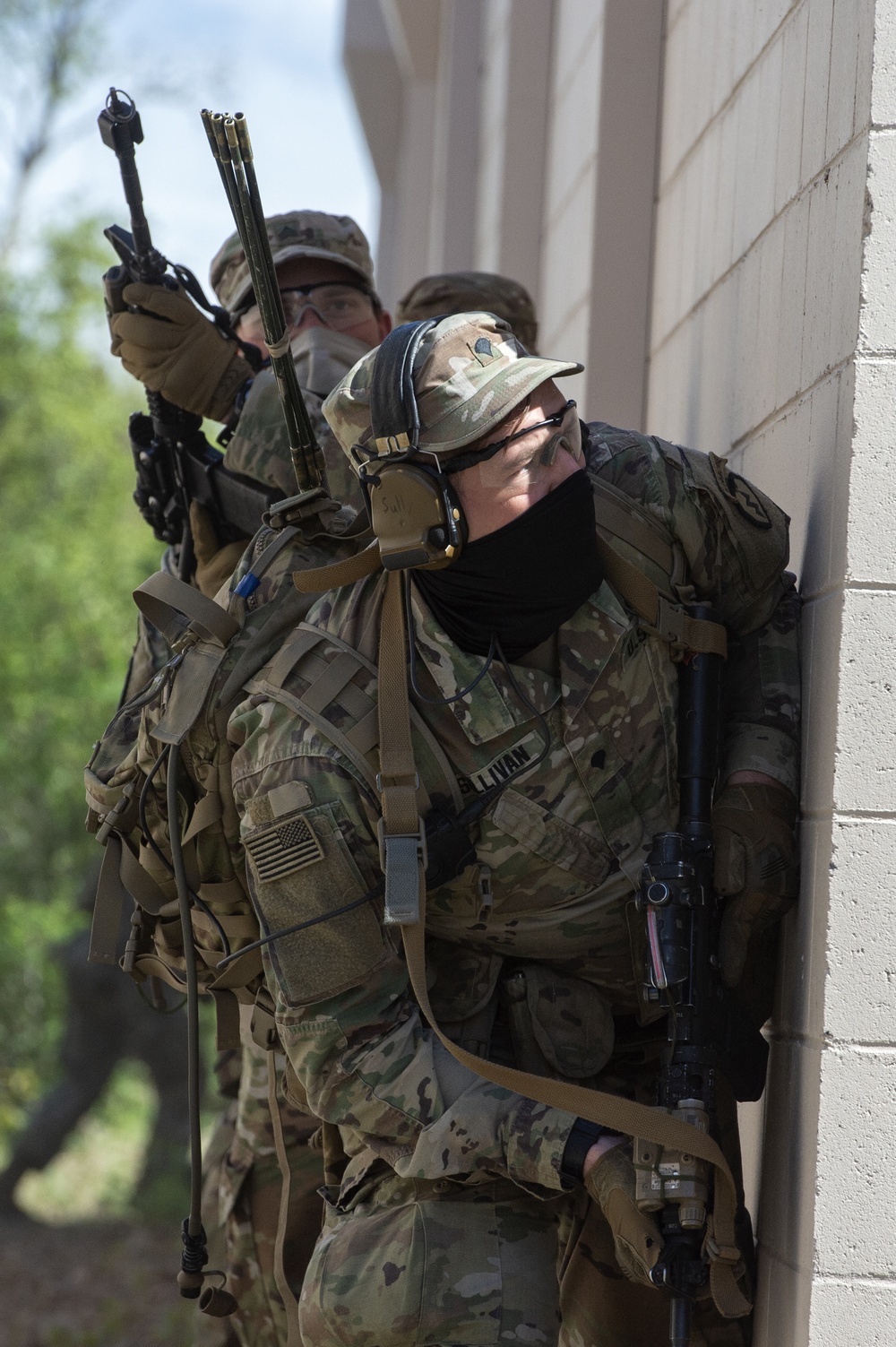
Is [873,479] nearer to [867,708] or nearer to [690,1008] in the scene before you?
[867,708]

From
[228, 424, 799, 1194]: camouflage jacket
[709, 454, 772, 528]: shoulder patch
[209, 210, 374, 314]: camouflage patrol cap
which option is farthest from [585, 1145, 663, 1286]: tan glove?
[209, 210, 374, 314]: camouflage patrol cap

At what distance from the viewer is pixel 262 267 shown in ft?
9.36

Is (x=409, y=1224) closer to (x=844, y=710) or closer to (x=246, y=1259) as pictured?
(x=844, y=710)

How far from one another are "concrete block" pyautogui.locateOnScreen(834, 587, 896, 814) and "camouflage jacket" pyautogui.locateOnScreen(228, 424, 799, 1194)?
0.78ft

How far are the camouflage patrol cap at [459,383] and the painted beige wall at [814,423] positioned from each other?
467 mm

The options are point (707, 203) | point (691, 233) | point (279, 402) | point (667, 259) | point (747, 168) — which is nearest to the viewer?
point (747, 168)

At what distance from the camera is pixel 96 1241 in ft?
44.1

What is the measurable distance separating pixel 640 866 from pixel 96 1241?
12.2 m

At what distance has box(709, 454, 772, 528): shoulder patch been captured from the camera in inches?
104

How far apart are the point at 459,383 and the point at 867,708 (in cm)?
78

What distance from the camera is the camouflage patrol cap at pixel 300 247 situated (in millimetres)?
3848

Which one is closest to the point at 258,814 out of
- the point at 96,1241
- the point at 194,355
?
the point at 194,355

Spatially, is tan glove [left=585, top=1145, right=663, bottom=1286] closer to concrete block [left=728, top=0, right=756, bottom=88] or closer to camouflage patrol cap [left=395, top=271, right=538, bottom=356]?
concrete block [left=728, top=0, right=756, bottom=88]

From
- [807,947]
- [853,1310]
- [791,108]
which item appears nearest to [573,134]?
[791,108]
